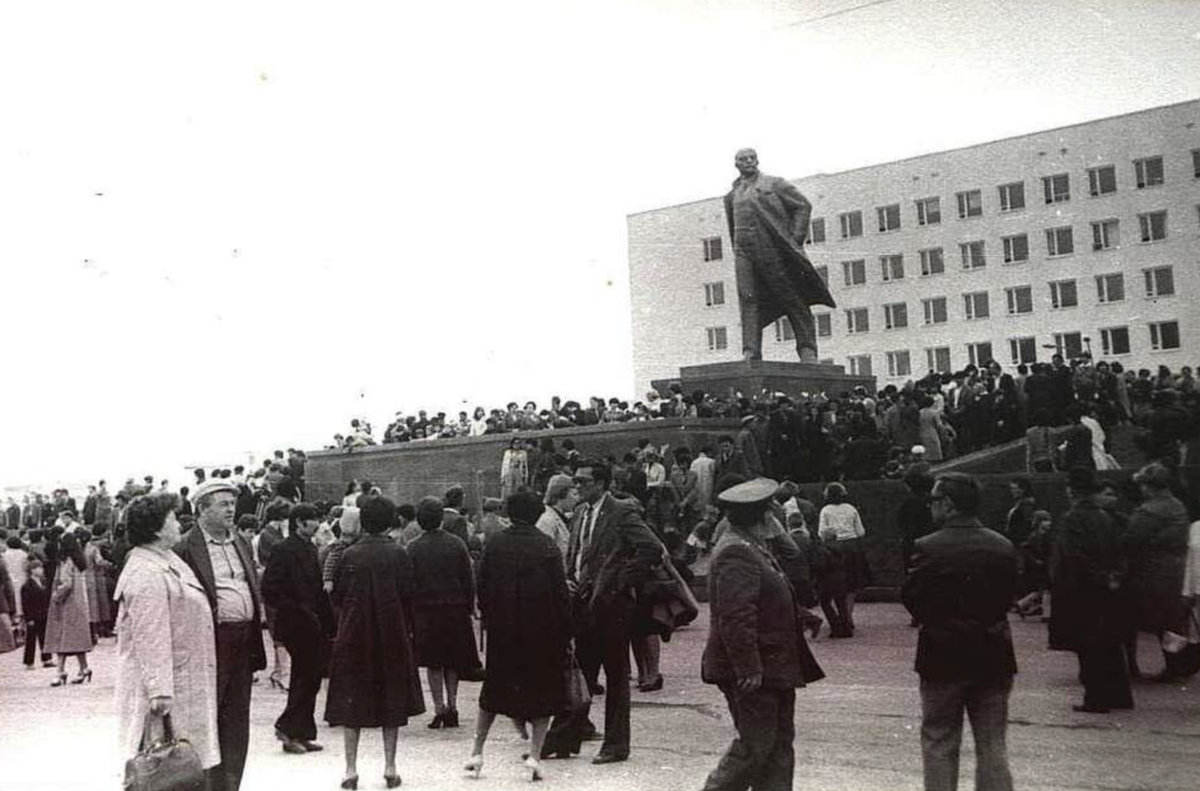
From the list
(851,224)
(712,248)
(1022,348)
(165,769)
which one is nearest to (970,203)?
(851,224)

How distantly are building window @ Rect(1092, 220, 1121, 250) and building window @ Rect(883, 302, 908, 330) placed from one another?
9.35 m

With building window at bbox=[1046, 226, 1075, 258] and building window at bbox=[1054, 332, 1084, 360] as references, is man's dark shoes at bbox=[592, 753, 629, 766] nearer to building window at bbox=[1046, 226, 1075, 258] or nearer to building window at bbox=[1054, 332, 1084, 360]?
building window at bbox=[1054, 332, 1084, 360]

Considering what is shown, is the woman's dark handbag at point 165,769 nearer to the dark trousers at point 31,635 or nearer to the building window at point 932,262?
the dark trousers at point 31,635

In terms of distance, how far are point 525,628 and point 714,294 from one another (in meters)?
58.2

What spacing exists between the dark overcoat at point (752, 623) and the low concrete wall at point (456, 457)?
48.4ft

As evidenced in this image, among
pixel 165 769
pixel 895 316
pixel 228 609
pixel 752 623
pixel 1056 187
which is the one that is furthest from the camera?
pixel 895 316

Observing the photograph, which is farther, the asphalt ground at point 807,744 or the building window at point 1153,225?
the building window at point 1153,225

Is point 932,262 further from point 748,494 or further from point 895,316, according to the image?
point 748,494

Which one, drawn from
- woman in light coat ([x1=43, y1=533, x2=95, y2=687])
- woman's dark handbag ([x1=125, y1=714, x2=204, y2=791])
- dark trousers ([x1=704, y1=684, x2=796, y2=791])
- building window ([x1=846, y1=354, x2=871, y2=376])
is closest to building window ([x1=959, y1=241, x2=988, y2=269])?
building window ([x1=846, y1=354, x2=871, y2=376])

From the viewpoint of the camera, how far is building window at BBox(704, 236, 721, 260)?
65188 mm

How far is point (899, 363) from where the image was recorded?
2413 inches

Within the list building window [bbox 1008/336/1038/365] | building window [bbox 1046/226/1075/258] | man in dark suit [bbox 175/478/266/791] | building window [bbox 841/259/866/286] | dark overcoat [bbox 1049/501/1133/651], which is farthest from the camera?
building window [bbox 841/259/866/286]

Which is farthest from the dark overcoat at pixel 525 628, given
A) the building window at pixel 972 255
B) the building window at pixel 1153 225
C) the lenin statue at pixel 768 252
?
the building window at pixel 972 255

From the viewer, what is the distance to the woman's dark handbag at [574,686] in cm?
841
